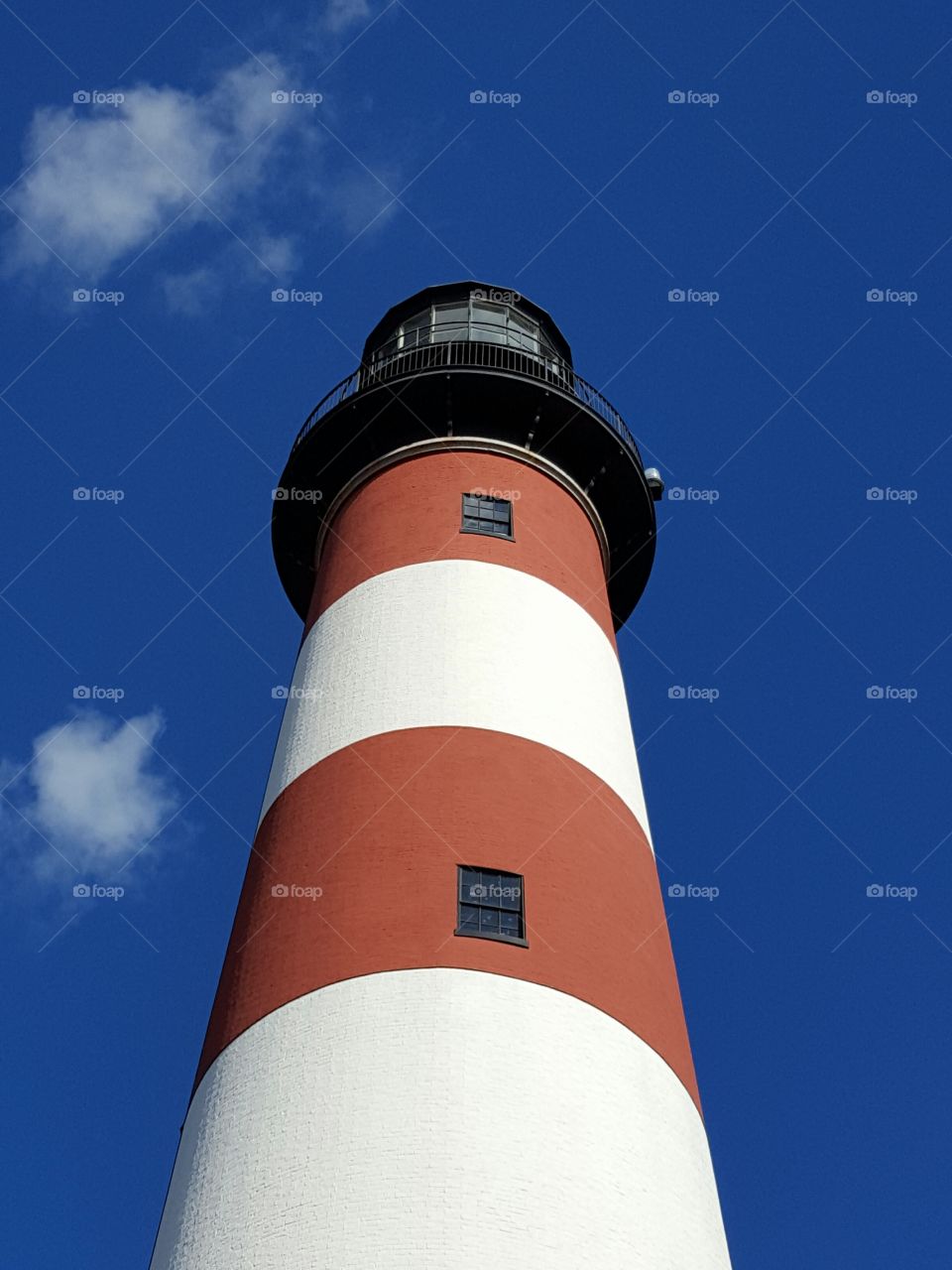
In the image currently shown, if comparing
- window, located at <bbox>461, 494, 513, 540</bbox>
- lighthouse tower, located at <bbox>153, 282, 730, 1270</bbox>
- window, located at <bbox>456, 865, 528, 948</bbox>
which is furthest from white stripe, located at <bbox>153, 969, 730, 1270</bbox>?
window, located at <bbox>461, 494, 513, 540</bbox>

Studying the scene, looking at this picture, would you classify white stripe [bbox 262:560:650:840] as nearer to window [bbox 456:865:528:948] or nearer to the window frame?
the window frame

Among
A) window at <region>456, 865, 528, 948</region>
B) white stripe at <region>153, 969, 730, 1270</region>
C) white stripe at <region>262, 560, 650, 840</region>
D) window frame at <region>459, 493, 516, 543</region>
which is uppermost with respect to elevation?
window frame at <region>459, 493, 516, 543</region>

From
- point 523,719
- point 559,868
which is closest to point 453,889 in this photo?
point 559,868

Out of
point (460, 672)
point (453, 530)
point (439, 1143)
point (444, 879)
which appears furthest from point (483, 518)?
point (439, 1143)

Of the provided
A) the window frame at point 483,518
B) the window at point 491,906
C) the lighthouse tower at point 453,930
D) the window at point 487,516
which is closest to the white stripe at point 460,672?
the lighthouse tower at point 453,930

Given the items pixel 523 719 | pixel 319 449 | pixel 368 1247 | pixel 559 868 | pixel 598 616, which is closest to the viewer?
pixel 368 1247

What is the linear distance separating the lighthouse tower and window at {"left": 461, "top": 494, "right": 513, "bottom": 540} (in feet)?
0.18

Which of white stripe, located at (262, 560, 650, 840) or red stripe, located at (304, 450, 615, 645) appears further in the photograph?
red stripe, located at (304, 450, 615, 645)

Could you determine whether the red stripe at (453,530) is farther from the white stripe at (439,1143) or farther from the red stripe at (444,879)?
the white stripe at (439,1143)

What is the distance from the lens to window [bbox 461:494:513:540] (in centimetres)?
1859

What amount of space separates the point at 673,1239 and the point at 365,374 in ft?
47.0

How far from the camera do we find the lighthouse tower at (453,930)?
10.9 m

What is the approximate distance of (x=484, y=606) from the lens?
662 inches

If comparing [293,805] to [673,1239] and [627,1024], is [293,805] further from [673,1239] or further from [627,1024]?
[673,1239]
